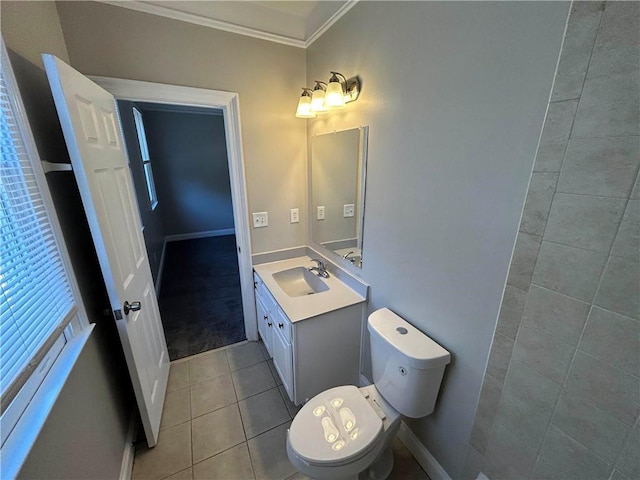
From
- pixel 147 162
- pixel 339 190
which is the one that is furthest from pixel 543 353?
pixel 147 162

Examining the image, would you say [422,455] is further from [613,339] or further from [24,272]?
[24,272]

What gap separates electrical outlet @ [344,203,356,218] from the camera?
169 cm

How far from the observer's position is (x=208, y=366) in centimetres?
213

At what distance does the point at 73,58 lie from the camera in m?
1.42

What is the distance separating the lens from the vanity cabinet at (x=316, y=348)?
154cm

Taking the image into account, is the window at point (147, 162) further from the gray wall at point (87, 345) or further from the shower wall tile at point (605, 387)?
the shower wall tile at point (605, 387)

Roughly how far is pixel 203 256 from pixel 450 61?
4.42 metres

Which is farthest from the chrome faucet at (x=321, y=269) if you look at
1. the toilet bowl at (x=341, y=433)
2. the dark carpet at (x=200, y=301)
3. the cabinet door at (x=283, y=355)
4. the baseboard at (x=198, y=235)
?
the baseboard at (x=198, y=235)

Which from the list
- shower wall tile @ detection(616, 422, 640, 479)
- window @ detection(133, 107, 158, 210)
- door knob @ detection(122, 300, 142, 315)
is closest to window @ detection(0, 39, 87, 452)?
door knob @ detection(122, 300, 142, 315)

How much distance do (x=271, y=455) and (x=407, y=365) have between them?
1004 millimetres

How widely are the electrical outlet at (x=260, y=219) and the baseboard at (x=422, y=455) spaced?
166 cm

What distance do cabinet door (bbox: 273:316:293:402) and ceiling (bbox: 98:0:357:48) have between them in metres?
1.87

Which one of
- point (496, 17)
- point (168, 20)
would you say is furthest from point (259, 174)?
point (496, 17)

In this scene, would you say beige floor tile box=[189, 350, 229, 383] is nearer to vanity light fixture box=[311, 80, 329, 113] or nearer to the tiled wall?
the tiled wall
